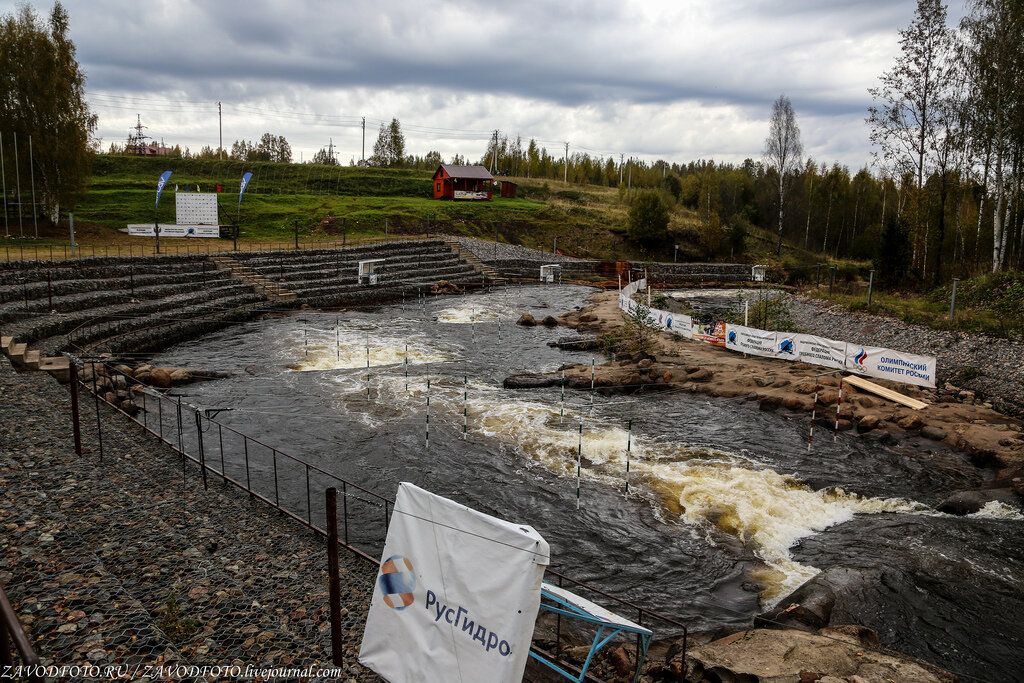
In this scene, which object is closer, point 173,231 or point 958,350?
point 958,350

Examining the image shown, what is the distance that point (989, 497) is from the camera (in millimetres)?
14953

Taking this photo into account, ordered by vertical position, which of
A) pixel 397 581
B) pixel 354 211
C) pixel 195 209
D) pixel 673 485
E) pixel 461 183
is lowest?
pixel 673 485

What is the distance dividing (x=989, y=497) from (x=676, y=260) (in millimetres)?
60923

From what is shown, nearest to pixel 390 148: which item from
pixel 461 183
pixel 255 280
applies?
pixel 461 183

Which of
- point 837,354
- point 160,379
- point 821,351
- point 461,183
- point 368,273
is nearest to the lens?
point 160,379

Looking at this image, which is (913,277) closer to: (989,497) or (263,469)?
(989,497)

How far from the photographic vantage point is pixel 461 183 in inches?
3381

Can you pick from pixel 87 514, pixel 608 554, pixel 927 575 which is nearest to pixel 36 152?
pixel 87 514

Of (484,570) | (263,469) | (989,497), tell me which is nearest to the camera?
(484,570)

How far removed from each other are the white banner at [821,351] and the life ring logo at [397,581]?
2236 cm

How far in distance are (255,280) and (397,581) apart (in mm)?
38984

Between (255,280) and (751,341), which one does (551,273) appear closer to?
(255,280)

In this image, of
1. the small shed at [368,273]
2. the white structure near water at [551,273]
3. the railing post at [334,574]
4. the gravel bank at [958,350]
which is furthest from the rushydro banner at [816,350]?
the white structure near water at [551,273]

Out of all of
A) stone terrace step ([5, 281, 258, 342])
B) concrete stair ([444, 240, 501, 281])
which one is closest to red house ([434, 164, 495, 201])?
concrete stair ([444, 240, 501, 281])
